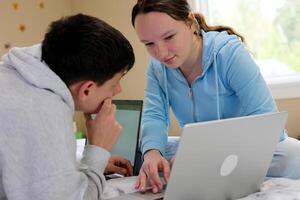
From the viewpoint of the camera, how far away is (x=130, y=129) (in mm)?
1344

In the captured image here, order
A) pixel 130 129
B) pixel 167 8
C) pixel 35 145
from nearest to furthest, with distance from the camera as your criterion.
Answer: pixel 35 145
pixel 167 8
pixel 130 129

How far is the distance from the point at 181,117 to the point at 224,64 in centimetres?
30

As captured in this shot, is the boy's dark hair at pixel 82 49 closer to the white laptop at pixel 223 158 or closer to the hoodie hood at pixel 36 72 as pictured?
the hoodie hood at pixel 36 72

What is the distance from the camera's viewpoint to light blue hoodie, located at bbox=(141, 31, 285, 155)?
1.18m

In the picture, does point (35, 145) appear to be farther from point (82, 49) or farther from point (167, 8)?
point (167, 8)

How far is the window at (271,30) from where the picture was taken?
2.08 m

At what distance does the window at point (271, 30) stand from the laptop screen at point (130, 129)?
102 centimetres

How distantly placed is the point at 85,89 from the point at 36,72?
0.39 feet

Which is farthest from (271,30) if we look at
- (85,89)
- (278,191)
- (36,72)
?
(36,72)

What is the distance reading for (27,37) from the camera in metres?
2.51

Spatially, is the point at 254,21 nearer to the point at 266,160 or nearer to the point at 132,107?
the point at 132,107

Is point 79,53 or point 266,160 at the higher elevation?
point 79,53

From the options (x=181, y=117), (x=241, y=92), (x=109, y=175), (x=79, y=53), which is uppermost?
(x=79, y=53)

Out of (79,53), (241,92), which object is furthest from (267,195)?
(79,53)
